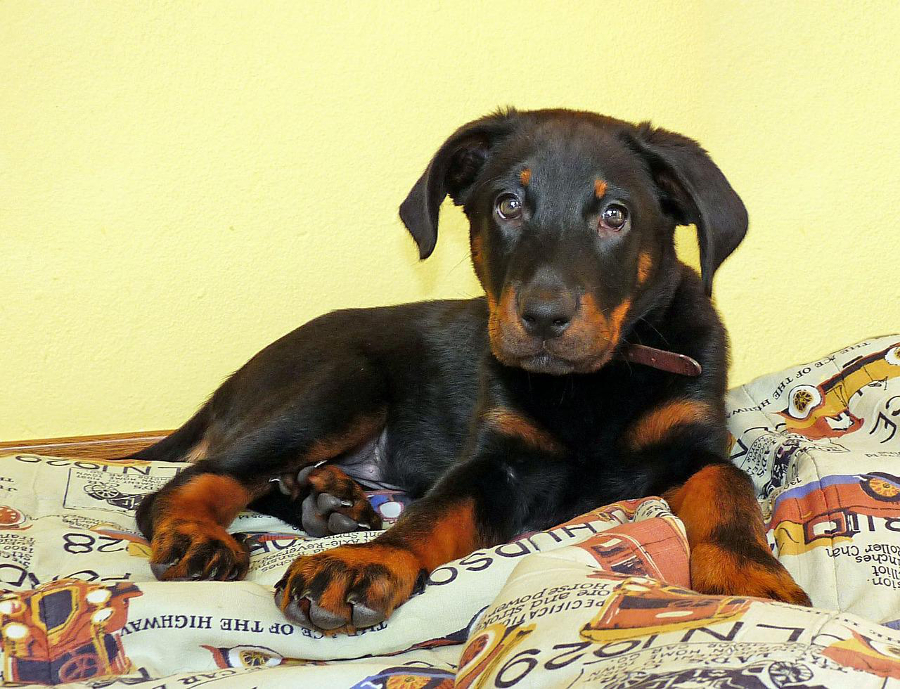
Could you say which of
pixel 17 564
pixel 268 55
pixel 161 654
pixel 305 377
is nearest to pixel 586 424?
pixel 305 377

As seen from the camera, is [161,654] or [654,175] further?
[654,175]

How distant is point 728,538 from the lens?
6.10ft

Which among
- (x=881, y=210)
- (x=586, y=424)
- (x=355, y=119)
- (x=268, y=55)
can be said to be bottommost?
(x=586, y=424)

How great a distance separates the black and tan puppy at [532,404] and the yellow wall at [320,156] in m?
0.91

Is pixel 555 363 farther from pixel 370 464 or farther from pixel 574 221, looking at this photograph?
pixel 370 464

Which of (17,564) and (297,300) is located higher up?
(297,300)

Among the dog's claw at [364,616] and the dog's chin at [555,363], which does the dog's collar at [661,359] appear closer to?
the dog's chin at [555,363]

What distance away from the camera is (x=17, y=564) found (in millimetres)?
2064

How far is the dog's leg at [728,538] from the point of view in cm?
169

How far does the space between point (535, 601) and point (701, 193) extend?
1.15 meters

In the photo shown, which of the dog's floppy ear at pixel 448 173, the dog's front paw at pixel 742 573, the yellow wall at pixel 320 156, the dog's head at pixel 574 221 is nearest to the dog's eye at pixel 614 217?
the dog's head at pixel 574 221

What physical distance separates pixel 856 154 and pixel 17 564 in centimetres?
352

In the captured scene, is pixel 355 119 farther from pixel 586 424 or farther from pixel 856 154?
pixel 856 154

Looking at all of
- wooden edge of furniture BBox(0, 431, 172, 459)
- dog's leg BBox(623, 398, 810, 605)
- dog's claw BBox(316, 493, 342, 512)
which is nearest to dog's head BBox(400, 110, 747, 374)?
dog's leg BBox(623, 398, 810, 605)
